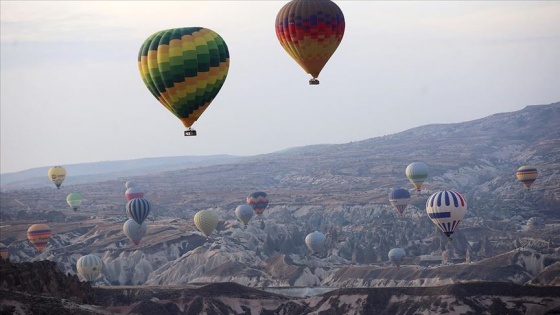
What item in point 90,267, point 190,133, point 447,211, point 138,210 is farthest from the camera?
point 138,210

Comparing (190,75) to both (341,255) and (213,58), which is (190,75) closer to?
(213,58)

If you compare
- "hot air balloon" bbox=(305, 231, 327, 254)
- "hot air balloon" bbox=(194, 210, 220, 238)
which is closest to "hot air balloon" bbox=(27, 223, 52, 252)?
"hot air balloon" bbox=(194, 210, 220, 238)

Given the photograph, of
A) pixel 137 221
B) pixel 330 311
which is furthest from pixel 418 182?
pixel 330 311

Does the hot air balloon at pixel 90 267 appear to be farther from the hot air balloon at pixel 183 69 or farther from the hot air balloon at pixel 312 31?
the hot air balloon at pixel 183 69

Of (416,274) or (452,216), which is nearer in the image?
(452,216)

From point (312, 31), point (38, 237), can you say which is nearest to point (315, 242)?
point (38, 237)

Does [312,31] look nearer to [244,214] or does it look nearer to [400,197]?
[400,197]

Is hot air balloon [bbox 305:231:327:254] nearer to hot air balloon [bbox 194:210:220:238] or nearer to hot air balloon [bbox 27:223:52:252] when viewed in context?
hot air balloon [bbox 194:210:220:238]

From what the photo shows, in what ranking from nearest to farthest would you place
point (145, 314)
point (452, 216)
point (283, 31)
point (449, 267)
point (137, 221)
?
point (283, 31) < point (145, 314) < point (452, 216) < point (449, 267) < point (137, 221)
